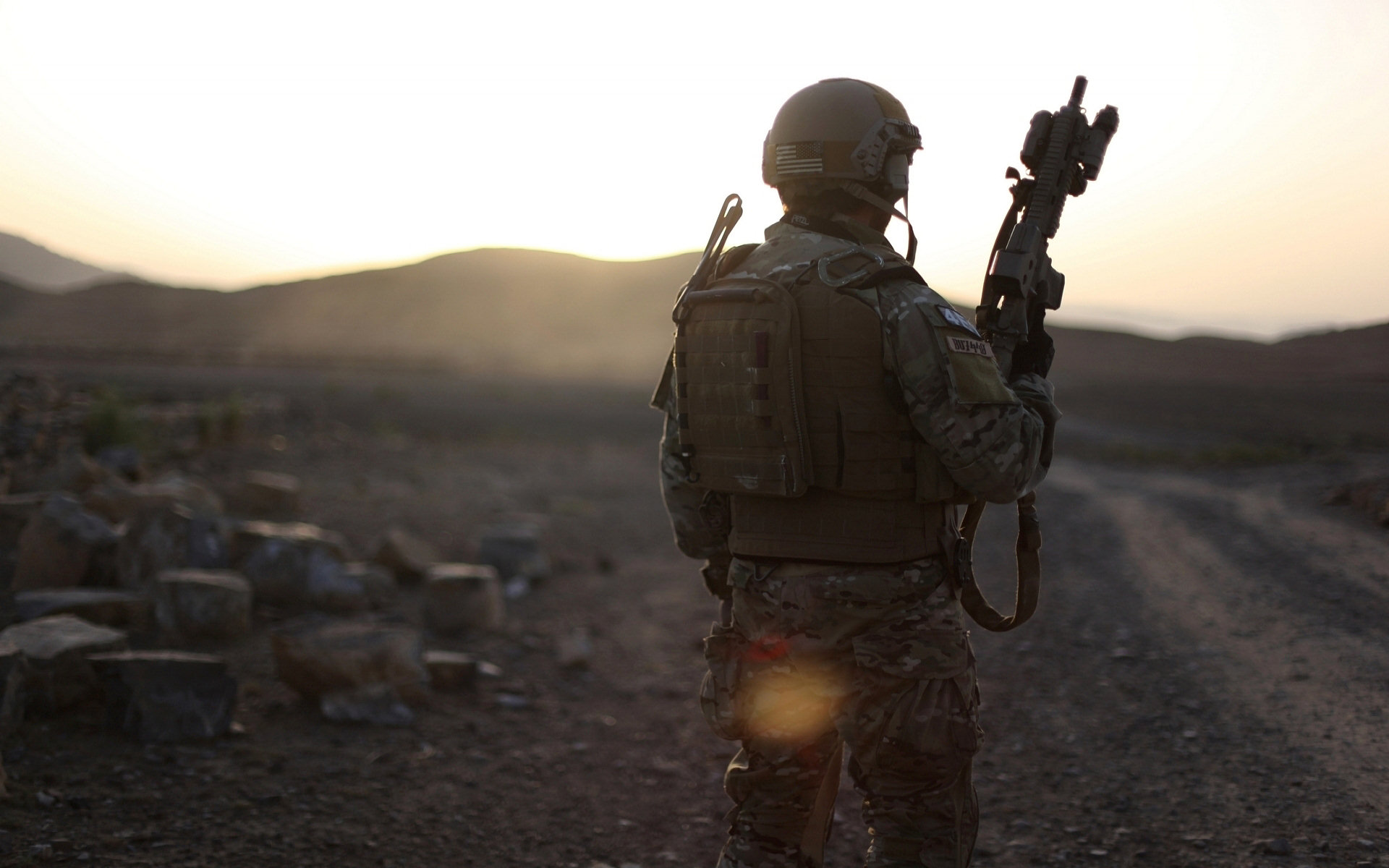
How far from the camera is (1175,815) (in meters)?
3.16

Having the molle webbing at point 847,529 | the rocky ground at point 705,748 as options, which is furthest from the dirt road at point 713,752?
the molle webbing at point 847,529

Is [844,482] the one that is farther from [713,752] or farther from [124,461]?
[124,461]

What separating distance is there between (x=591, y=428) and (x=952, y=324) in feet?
69.0

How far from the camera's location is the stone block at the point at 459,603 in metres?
5.91

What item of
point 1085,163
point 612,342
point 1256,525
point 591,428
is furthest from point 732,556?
point 612,342

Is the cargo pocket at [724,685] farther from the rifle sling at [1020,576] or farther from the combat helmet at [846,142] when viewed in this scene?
the combat helmet at [846,142]

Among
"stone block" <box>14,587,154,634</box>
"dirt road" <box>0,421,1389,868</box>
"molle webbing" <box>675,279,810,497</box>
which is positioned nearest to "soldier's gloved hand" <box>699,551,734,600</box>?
"molle webbing" <box>675,279,810,497</box>

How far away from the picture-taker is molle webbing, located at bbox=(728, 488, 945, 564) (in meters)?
2.18

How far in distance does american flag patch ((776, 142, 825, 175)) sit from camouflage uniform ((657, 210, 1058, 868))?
15cm

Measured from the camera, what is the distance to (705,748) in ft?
14.4

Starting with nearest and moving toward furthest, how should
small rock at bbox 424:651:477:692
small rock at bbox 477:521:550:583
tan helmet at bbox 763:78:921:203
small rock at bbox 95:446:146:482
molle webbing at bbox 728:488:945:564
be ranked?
molle webbing at bbox 728:488:945:564 < tan helmet at bbox 763:78:921:203 < small rock at bbox 424:651:477:692 < small rock at bbox 477:521:550:583 < small rock at bbox 95:446:146:482

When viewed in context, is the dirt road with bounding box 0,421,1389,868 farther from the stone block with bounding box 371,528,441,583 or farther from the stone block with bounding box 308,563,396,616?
the stone block with bounding box 371,528,441,583

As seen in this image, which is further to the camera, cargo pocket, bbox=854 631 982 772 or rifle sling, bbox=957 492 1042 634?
rifle sling, bbox=957 492 1042 634

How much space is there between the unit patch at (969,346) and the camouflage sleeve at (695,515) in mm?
783
